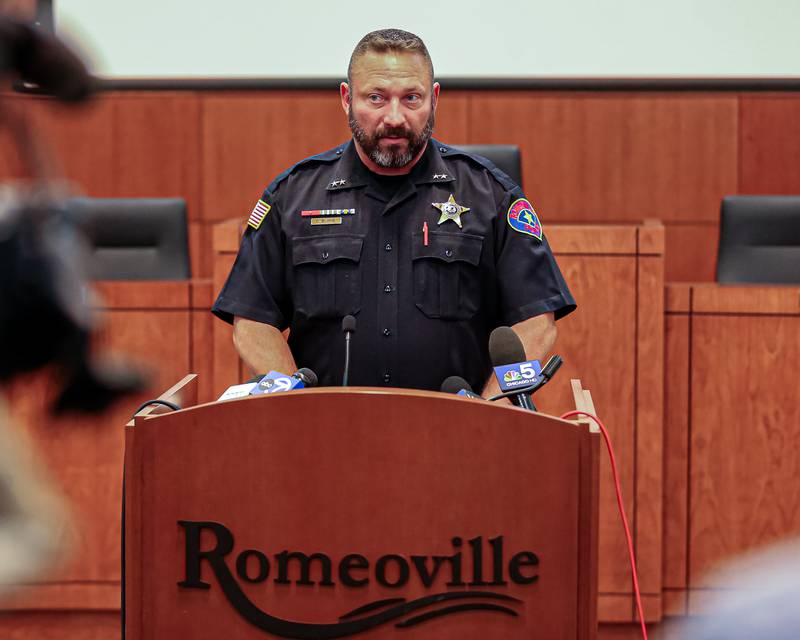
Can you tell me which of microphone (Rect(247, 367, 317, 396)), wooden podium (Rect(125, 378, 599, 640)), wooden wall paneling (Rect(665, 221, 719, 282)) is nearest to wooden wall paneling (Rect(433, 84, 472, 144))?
wooden wall paneling (Rect(665, 221, 719, 282))

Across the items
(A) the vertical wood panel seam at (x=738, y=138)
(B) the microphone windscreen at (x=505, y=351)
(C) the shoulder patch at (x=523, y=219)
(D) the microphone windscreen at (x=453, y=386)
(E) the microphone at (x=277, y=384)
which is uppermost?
(A) the vertical wood panel seam at (x=738, y=138)

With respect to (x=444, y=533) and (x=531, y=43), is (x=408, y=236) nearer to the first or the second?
(x=444, y=533)

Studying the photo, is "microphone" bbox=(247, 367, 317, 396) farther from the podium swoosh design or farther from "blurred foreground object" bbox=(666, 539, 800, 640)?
"blurred foreground object" bbox=(666, 539, 800, 640)

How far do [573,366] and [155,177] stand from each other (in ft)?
7.56

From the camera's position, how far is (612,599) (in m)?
3.22

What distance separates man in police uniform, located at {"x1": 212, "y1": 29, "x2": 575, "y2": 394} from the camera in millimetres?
2453

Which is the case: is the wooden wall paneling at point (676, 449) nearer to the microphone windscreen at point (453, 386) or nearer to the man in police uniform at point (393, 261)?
the man in police uniform at point (393, 261)

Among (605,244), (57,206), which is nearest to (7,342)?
(57,206)

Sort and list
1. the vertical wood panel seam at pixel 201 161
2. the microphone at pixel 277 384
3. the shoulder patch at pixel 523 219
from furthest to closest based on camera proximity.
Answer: the vertical wood panel seam at pixel 201 161 → the shoulder patch at pixel 523 219 → the microphone at pixel 277 384

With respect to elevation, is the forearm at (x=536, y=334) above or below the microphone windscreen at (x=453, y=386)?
above

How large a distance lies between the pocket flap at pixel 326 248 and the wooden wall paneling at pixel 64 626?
1385 millimetres

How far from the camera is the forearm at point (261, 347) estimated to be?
2.45 meters

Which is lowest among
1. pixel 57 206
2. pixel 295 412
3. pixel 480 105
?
pixel 295 412

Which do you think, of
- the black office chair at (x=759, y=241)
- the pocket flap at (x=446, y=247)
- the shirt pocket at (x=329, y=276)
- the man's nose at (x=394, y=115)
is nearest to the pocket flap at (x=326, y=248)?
the shirt pocket at (x=329, y=276)
